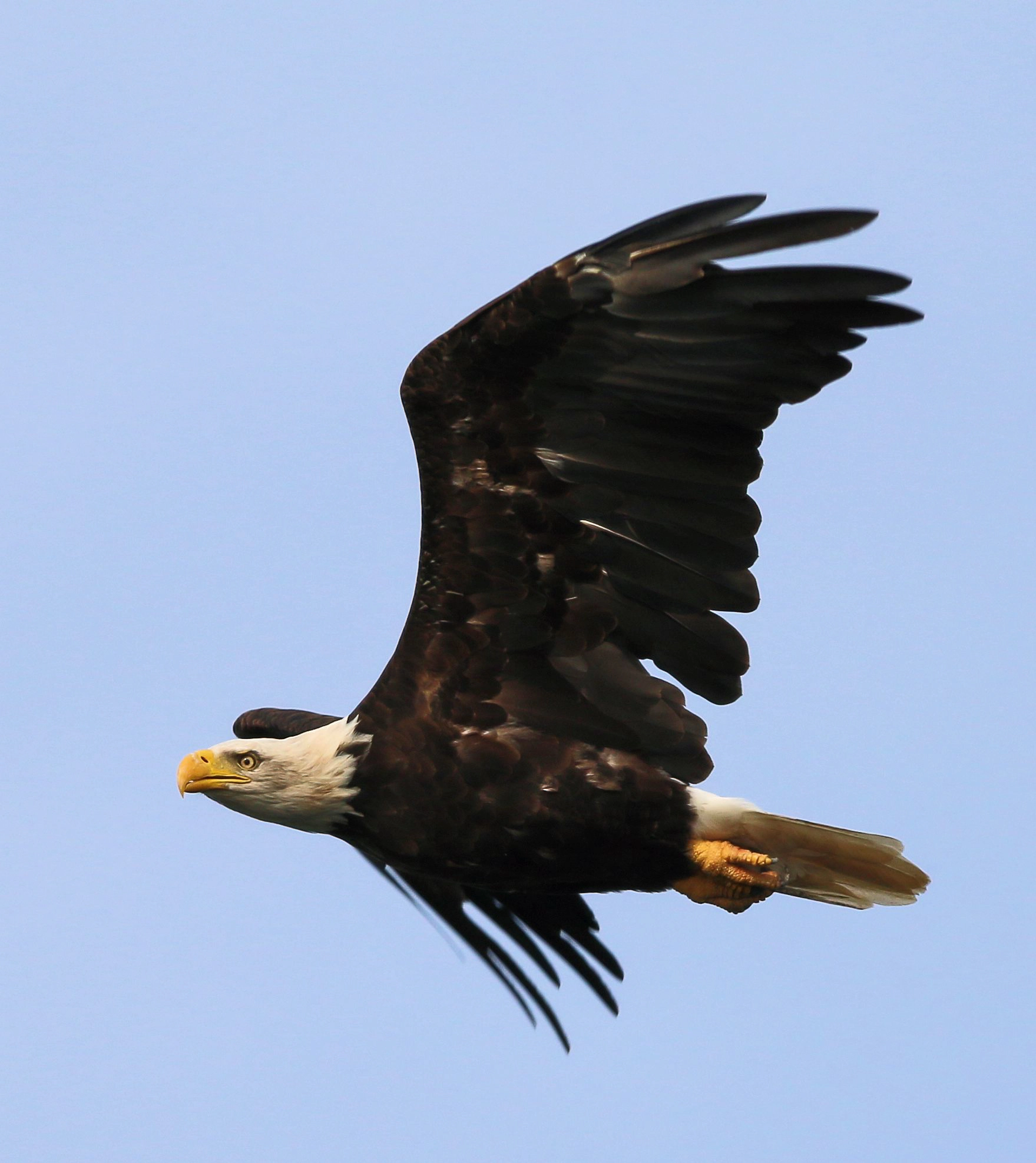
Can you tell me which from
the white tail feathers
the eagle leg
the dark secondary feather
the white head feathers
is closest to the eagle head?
the white head feathers

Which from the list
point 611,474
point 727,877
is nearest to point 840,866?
point 727,877

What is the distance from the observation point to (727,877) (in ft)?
30.6

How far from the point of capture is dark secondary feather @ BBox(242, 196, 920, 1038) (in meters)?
8.34

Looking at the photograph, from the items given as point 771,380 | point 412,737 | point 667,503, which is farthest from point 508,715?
point 771,380

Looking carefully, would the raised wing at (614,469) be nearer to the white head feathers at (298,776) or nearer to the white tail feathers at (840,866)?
the white head feathers at (298,776)

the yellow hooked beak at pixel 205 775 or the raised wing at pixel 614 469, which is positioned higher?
the raised wing at pixel 614 469

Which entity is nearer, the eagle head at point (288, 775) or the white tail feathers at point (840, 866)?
the eagle head at point (288, 775)

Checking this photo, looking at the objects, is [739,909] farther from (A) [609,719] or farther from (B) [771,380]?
(B) [771,380]

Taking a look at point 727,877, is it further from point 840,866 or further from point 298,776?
point 298,776

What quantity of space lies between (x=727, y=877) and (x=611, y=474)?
5.75ft

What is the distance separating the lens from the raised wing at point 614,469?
8.34 meters

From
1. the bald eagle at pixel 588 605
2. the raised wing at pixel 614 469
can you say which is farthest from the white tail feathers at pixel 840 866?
the raised wing at pixel 614 469

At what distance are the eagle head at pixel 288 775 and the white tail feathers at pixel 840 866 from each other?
69.0 inches

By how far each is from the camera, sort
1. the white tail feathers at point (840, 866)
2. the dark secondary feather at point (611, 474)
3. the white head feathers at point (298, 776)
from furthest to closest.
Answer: the white tail feathers at point (840, 866)
the white head feathers at point (298, 776)
the dark secondary feather at point (611, 474)
